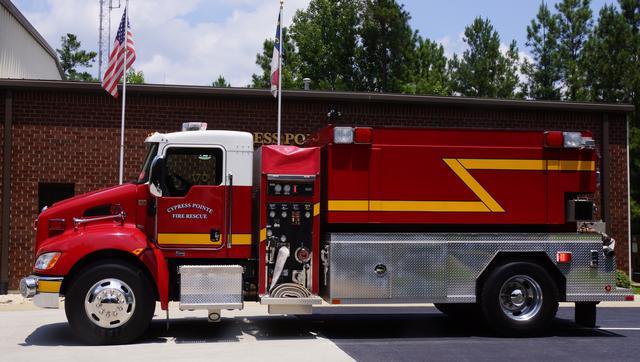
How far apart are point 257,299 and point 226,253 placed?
0.79 metres

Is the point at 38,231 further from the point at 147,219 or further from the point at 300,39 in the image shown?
the point at 300,39

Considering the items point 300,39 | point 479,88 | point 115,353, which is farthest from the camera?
point 300,39

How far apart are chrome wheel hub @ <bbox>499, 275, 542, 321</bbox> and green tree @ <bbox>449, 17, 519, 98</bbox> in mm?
36124

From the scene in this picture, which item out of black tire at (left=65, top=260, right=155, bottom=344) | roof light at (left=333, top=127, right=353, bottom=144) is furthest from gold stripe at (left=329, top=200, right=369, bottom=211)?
black tire at (left=65, top=260, right=155, bottom=344)

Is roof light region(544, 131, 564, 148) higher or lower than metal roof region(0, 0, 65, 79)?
lower

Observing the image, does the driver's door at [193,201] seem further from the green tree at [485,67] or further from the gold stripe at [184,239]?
the green tree at [485,67]

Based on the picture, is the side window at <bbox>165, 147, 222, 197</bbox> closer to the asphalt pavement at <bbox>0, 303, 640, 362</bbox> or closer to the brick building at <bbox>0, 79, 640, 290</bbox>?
the asphalt pavement at <bbox>0, 303, 640, 362</bbox>

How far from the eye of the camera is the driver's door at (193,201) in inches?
395

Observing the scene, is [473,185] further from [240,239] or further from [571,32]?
[571,32]

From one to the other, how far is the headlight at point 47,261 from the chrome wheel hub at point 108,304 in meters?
0.61

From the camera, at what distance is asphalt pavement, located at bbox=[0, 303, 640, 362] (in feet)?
29.7

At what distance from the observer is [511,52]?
1839 inches

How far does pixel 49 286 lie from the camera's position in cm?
952

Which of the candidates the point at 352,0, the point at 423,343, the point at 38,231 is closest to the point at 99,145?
the point at 38,231
